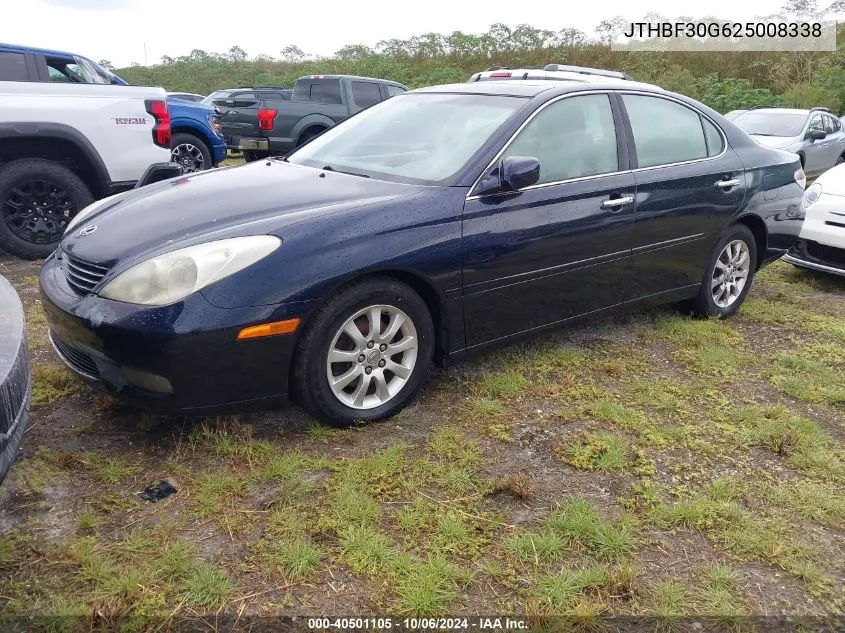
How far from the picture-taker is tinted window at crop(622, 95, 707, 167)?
14.3 ft

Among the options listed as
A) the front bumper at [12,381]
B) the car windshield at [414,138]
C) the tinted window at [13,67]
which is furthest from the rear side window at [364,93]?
the front bumper at [12,381]

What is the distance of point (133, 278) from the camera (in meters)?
2.88

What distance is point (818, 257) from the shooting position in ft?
20.4

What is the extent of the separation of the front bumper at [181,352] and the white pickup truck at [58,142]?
3.10 metres

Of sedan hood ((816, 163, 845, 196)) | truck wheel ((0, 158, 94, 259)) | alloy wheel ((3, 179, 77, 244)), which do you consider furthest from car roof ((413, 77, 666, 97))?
alloy wheel ((3, 179, 77, 244))

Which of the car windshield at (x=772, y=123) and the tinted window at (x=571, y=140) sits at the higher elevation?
the tinted window at (x=571, y=140)

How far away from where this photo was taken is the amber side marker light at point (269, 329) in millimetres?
2852

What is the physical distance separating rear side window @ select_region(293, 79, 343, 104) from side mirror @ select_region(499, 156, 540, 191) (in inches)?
402

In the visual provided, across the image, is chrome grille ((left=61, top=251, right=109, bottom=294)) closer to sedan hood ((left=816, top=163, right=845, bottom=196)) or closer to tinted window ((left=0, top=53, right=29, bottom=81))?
tinted window ((left=0, top=53, right=29, bottom=81))

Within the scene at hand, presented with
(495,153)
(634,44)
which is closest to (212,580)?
(495,153)

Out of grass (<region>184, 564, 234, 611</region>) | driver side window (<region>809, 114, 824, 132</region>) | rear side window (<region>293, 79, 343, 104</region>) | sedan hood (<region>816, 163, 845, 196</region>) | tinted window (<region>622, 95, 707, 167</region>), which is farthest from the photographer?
rear side window (<region>293, 79, 343, 104</region>)

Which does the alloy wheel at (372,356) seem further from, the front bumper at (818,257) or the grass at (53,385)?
the front bumper at (818,257)

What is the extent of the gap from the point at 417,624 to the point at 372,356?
1357mm

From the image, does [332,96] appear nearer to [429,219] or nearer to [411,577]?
[429,219]
